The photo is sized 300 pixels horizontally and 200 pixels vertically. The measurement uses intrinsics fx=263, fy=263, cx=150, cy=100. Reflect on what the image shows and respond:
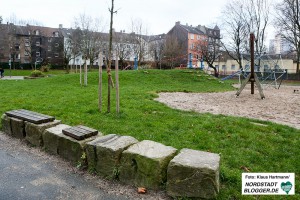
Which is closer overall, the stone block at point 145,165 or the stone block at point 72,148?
the stone block at point 145,165

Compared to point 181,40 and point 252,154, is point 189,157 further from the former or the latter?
point 181,40

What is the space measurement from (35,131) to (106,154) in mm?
2029

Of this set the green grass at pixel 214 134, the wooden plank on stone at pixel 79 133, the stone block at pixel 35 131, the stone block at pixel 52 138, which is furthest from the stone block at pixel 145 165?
the stone block at pixel 35 131

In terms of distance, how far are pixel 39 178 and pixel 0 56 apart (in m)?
63.6

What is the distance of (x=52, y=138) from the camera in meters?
4.61

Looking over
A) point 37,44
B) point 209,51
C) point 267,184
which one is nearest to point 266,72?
point 267,184

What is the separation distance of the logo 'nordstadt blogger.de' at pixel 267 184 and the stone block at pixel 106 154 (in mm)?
1648

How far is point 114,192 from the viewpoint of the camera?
10.9ft

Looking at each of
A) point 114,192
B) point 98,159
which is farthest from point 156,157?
point 98,159

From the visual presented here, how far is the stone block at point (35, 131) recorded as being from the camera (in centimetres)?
490

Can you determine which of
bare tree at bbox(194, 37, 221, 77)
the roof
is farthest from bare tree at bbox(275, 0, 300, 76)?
the roof

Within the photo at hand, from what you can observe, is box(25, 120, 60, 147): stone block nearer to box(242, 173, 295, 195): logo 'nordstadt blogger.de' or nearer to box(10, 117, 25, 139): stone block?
box(10, 117, 25, 139): stone block

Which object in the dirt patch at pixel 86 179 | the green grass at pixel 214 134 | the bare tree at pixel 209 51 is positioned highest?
the bare tree at pixel 209 51

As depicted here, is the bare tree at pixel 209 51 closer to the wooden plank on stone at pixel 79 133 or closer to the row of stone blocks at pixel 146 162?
the wooden plank on stone at pixel 79 133
